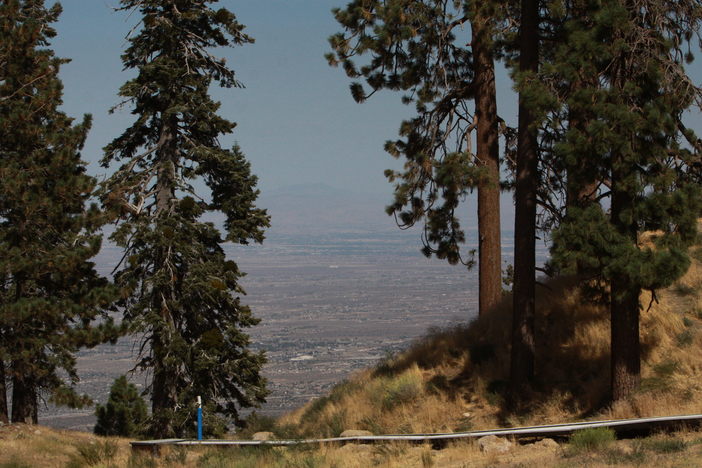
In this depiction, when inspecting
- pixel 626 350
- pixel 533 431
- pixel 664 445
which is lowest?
pixel 533 431

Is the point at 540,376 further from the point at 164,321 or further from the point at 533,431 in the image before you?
the point at 164,321

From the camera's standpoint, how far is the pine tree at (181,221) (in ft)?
68.8

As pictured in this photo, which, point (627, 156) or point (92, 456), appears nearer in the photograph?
point (627, 156)

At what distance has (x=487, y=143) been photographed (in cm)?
1797

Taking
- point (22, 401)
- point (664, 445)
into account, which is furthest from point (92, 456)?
point (22, 401)

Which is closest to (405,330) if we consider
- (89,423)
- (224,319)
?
(89,423)

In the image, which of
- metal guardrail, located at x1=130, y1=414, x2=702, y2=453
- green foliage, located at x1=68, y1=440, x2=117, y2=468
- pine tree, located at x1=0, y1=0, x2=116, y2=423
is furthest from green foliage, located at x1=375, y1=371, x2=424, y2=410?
pine tree, located at x1=0, y1=0, x2=116, y2=423

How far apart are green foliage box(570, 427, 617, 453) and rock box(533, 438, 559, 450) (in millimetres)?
511

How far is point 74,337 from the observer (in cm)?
2095

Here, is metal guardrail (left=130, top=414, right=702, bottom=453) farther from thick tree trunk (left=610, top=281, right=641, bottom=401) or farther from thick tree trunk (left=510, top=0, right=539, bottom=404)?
thick tree trunk (left=510, top=0, right=539, bottom=404)

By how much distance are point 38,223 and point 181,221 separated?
3.79 metres

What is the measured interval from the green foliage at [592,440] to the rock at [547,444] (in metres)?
0.51

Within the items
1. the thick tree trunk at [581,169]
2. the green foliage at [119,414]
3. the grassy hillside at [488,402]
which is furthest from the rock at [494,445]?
the green foliage at [119,414]

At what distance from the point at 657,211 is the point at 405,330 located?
5277 inches
